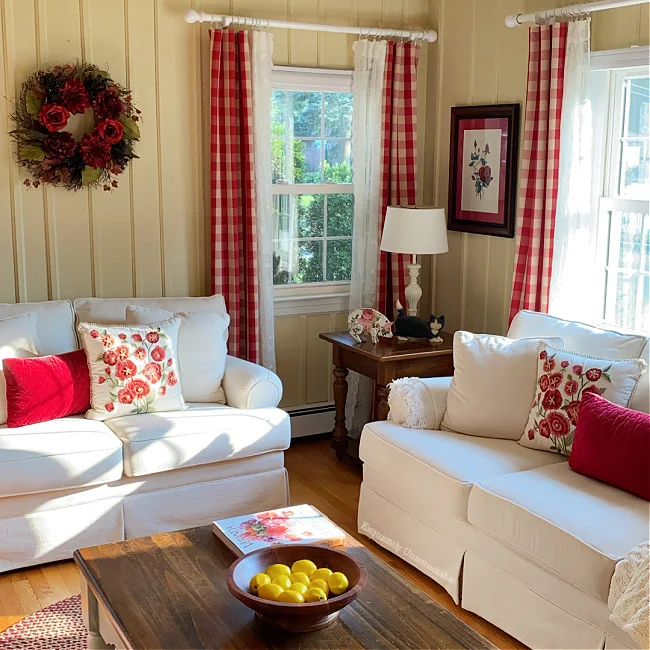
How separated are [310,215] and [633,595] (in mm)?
2943

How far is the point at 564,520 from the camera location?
2.77m

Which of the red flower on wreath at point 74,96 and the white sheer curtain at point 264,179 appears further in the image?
the white sheer curtain at point 264,179

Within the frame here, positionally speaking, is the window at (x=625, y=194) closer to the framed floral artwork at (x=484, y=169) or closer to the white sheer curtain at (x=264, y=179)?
the framed floral artwork at (x=484, y=169)

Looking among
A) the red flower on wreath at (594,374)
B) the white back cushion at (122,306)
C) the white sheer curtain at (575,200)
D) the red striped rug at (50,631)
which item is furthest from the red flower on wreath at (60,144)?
the red flower on wreath at (594,374)

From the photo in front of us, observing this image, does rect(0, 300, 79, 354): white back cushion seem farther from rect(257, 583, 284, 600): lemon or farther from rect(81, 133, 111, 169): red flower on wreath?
rect(257, 583, 284, 600): lemon

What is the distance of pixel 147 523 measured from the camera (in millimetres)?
3598

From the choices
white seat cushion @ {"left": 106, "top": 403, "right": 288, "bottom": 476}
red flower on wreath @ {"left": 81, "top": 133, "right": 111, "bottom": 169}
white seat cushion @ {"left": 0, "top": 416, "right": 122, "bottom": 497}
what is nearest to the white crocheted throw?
white seat cushion @ {"left": 106, "top": 403, "right": 288, "bottom": 476}

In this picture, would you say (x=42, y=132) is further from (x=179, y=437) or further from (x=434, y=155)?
(x=434, y=155)

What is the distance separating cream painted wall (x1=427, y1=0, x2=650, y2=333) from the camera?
4.40 metres

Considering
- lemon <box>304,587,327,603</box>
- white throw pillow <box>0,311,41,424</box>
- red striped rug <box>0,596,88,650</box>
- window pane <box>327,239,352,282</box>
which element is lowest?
red striped rug <box>0,596,88,650</box>

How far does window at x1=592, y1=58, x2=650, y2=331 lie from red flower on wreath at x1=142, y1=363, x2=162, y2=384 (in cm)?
208

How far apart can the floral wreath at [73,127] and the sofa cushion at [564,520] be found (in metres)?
2.31

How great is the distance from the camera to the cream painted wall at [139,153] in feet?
13.1

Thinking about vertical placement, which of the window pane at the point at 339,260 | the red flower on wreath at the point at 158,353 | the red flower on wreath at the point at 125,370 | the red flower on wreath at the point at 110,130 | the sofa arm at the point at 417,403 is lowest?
the sofa arm at the point at 417,403
